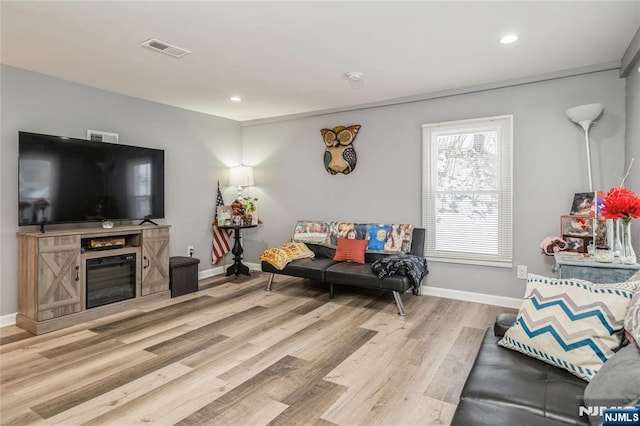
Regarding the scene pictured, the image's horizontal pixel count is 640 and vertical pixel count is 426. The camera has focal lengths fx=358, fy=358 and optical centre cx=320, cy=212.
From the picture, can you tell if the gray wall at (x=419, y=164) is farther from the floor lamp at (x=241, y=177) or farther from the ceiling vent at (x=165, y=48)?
the ceiling vent at (x=165, y=48)

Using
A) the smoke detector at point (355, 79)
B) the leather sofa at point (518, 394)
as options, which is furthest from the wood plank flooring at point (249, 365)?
the smoke detector at point (355, 79)

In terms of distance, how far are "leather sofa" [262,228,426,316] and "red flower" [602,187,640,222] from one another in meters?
1.80

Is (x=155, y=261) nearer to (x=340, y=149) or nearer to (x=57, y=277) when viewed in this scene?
(x=57, y=277)

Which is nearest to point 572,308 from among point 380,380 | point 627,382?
point 627,382

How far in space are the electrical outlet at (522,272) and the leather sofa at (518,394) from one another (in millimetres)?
2467

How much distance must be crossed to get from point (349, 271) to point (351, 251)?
1.60ft

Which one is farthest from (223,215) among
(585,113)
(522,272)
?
(585,113)

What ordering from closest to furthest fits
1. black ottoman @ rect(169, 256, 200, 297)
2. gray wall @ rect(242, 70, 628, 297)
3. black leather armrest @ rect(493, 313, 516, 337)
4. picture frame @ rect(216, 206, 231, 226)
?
black leather armrest @ rect(493, 313, 516, 337), gray wall @ rect(242, 70, 628, 297), black ottoman @ rect(169, 256, 200, 297), picture frame @ rect(216, 206, 231, 226)

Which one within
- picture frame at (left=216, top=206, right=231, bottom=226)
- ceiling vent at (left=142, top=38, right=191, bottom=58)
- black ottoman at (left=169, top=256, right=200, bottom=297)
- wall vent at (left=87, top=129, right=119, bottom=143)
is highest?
ceiling vent at (left=142, top=38, right=191, bottom=58)

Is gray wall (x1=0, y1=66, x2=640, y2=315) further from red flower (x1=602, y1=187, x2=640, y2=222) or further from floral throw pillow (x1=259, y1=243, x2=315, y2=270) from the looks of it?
red flower (x1=602, y1=187, x2=640, y2=222)

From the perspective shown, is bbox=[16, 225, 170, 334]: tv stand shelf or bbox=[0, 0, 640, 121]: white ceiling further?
bbox=[16, 225, 170, 334]: tv stand shelf

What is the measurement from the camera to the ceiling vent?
289cm

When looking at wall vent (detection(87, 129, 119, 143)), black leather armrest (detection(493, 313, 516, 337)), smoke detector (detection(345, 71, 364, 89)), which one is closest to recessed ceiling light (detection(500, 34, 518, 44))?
smoke detector (detection(345, 71, 364, 89))

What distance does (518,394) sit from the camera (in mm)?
1369
